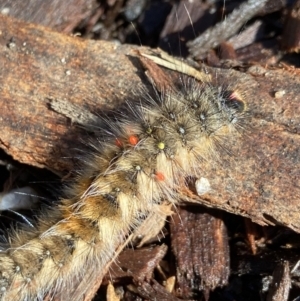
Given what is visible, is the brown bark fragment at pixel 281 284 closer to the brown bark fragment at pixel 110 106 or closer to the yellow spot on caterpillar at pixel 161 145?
the brown bark fragment at pixel 110 106

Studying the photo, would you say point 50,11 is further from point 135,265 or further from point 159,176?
point 135,265

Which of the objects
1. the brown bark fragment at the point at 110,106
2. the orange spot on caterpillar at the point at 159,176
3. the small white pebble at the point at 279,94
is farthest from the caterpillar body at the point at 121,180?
the small white pebble at the point at 279,94

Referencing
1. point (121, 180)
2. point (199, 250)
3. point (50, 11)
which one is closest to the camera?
point (121, 180)

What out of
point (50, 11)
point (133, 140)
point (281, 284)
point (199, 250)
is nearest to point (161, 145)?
point (133, 140)

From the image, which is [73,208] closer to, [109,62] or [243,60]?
[109,62]

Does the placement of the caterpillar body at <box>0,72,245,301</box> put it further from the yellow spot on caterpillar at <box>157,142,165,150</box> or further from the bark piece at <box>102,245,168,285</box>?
the bark piece at <box>102,245,168,285</box>

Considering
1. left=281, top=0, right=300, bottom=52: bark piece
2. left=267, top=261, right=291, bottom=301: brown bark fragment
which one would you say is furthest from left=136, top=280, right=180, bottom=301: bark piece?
left=281, top=0, right=300, bottom=52: bark piece

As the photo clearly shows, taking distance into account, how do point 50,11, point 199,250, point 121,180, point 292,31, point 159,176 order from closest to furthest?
point 121,180, point 159,176, point 199,250, point 292,31, point 50,11
